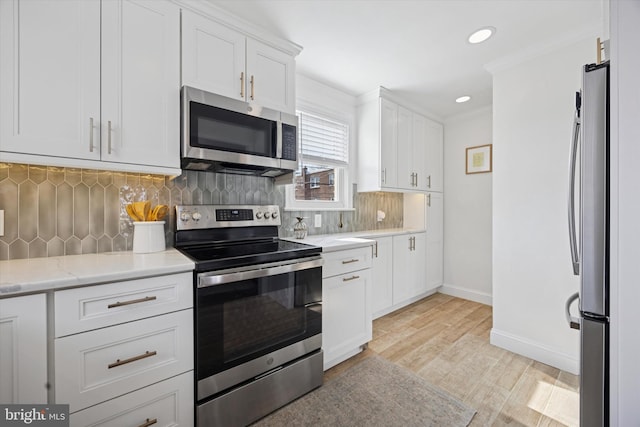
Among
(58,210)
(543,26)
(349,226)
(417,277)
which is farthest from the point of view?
(417,277)

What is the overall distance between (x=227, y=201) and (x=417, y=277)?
8.32 ft

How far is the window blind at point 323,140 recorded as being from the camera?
2.76 m

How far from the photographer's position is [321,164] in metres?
2.91

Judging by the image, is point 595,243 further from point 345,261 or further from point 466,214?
point 466,214

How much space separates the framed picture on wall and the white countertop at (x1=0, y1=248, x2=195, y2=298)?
356 cm

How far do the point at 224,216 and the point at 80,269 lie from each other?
91cm

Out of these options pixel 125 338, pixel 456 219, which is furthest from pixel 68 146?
pixel 456 219

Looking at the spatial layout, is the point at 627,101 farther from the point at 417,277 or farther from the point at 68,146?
the point at 417,277

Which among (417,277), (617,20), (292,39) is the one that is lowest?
(417,277)

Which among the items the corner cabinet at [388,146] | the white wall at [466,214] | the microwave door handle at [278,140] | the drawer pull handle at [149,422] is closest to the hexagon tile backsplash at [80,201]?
the microwave door handle at [278,140]

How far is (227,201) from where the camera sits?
2.13m

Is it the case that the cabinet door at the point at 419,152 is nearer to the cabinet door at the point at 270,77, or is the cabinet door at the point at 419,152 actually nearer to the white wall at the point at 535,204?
the white wall at the point at 535,204

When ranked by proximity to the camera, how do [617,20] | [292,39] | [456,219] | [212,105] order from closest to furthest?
[617,20] → [212,105] → [292,39] → [456,219]

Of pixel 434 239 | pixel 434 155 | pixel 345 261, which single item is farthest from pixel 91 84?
pixel 434 239
